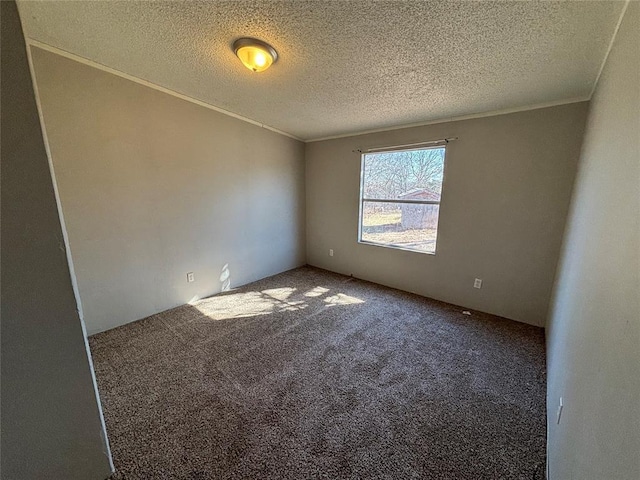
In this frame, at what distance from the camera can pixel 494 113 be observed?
262 cm

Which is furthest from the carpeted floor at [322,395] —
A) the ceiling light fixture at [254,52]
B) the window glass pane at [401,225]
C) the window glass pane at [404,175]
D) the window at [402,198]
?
the ceiling light fixture at [254,52]

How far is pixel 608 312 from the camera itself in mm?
853

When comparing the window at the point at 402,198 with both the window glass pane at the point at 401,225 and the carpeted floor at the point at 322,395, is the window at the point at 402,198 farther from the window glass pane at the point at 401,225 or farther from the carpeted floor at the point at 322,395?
the carpeted floor at the point at 322,395

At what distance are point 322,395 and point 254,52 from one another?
7.81 ft

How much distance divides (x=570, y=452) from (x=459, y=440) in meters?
0.56

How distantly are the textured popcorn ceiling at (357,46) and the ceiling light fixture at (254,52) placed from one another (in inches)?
2.2

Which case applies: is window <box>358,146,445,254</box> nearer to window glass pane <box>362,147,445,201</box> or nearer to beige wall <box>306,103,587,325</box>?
window glass pane <box>362,147,445,201</box>

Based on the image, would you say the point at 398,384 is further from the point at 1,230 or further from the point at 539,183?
the point at 539,183

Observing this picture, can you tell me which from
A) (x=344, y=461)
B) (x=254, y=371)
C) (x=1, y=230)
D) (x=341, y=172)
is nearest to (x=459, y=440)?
(x=344, y=461)

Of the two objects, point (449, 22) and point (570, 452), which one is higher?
point (449, 22)

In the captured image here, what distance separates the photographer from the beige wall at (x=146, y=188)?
204 cm

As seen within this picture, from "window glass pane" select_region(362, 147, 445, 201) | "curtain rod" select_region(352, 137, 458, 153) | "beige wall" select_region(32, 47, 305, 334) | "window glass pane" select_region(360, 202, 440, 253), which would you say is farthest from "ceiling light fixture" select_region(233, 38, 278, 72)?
"window glass pane" select_region(360, 202, 440, 253)

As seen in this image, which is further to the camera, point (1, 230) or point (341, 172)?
point (341, 172)

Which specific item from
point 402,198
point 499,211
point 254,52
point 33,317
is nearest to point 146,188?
point 254,52
